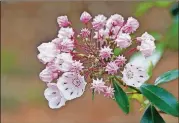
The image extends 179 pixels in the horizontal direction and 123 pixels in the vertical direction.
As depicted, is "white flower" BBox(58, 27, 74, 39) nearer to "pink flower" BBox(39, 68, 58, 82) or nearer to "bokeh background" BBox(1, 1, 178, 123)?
"pink flower" BBox(39, 68, 58, 82)

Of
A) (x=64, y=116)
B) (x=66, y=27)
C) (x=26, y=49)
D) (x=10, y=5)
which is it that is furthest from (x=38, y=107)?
(x=66, y=27)

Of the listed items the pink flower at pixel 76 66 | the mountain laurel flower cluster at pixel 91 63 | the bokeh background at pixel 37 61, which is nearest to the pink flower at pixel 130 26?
the mountain laurel flower cluster at pixel 91 63

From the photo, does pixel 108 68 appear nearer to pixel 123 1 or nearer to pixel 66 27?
pixel 66 27

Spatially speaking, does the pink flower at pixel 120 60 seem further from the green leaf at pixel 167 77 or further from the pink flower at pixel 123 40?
the green leaf at pixel 167 77

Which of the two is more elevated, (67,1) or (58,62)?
(67,1)

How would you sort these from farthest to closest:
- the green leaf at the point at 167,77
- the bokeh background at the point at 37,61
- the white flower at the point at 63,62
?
the bokeh background at the point at 37,61 < the green leaf at the point at 167,77 < the white flower at the point at 63,62

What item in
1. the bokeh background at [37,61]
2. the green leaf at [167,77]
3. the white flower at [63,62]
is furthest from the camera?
the bokeh background at [37,61]
